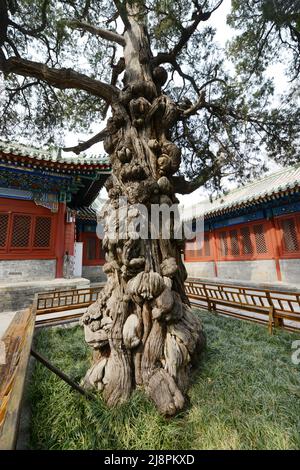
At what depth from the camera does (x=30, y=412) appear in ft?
7.41

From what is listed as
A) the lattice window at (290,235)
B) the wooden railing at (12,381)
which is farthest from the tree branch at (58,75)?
the lattice window at (290,235)

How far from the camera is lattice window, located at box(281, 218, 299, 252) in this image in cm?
849

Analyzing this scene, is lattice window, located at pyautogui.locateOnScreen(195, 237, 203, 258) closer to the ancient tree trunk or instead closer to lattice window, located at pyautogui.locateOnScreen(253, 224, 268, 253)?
lattice window, located at pyautogui.locateOnScreen(253, 224, 268, 253)

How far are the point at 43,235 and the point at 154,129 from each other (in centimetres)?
594

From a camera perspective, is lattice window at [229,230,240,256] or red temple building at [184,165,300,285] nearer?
red temple building at [184,165,300,285]

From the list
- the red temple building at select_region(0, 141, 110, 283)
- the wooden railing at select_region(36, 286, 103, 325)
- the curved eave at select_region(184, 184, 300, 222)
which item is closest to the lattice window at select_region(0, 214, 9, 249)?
the red temple building at select_region(0, 141, 110, 283)

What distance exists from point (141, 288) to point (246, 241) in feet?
32.5

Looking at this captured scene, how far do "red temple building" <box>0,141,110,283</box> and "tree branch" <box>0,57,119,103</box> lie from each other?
129 inches

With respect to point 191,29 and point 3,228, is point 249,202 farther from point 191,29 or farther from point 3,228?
point 3,228

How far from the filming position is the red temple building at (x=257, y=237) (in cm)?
848

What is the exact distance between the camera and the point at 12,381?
5.53 ft

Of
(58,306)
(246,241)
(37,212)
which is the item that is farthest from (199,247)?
(58,306)

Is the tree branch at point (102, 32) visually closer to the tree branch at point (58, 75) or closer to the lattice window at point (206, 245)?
the tree branch at point (58, 75)
